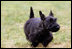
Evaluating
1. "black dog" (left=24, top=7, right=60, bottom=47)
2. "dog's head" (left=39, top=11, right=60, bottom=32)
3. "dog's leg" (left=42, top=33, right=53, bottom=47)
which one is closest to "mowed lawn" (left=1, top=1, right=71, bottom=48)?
"dog's leg" (left=42, top=33, right=53, bottom=47)

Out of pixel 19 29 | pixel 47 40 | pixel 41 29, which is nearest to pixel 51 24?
pixel 41 29

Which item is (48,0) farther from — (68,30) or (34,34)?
(34,34)

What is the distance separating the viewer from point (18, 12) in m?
12.7

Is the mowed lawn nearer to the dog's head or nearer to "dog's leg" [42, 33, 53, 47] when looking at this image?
"dog's leg" [42, 33, 53, 47]

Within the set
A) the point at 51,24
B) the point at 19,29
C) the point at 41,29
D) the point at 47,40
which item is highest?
the point at 51,24

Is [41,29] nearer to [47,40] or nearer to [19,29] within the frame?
[47,40]

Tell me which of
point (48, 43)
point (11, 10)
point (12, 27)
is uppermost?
point (48, 43)

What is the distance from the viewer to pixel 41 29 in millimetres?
6484

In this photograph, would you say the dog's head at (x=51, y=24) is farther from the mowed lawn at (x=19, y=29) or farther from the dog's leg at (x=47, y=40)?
A: the mowed lawn at (x=19, y=29)

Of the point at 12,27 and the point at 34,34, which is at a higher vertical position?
the point at 34,34

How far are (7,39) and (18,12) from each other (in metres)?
4.83

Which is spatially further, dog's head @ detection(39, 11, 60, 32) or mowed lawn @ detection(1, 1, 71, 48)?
mowed lawn @ detection(1, 1, 71, 48)

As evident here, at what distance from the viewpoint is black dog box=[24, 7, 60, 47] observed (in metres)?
6.13

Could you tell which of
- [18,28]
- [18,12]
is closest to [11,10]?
[18,12]
